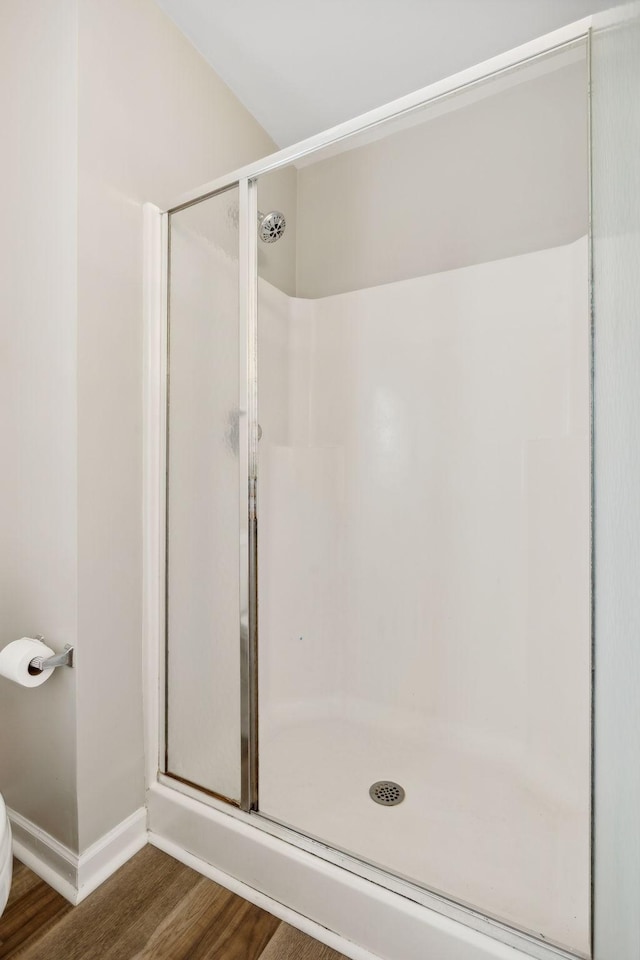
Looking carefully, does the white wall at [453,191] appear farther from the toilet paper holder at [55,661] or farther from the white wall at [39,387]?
the toilet paper holder at [55,661]

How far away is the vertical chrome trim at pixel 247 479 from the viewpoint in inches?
49.2

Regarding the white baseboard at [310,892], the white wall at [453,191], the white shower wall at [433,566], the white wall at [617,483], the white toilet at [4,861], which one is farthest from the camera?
the white wall at [453,191]

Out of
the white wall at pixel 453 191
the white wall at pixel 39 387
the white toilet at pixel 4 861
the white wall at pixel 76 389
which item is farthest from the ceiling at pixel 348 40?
the white toilet at pixel 4 861

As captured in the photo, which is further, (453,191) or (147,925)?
(453,191)

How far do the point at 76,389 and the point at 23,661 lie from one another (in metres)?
0.63

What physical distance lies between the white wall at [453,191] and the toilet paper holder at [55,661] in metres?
1.40

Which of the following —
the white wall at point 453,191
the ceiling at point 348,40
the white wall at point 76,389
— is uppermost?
the ceiling at point 348,40

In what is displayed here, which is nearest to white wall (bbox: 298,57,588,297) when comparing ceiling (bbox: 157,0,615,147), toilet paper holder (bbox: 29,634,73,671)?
ceiling (bbox: 157,0,615,147)

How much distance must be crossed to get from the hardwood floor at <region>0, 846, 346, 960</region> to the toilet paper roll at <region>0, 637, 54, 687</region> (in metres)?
0.51

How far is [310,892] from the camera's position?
1082mm

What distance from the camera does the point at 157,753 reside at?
53.6 inches

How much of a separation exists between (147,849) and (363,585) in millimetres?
1017

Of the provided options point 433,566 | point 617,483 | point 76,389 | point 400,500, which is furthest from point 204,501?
point 617,483

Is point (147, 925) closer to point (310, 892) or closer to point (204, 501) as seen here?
point (310, 892)
